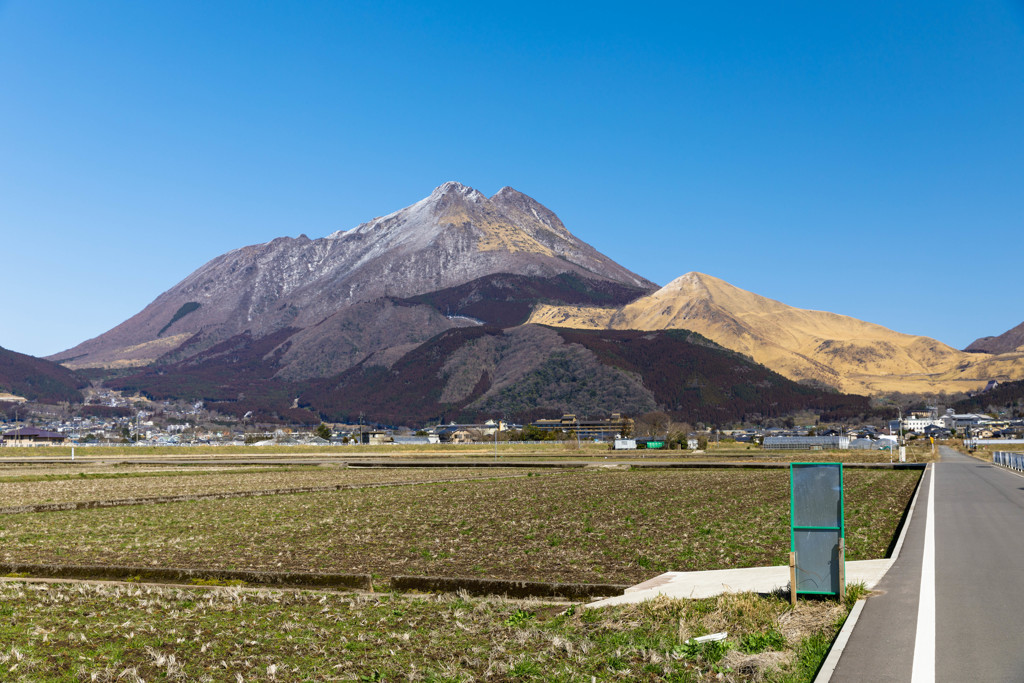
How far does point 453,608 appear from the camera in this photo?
45.3ft

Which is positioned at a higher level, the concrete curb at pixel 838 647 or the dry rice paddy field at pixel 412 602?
the concrete curb at pixel 838 647

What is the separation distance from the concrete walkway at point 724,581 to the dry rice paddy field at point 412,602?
79cm

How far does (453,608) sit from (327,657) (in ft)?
10.8

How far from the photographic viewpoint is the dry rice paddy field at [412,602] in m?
10.3

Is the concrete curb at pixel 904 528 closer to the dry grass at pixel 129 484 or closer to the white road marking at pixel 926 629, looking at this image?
the white road marking at pixel 926 629

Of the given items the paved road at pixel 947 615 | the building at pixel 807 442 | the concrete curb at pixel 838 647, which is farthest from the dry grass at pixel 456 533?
the building at pixel 807 442

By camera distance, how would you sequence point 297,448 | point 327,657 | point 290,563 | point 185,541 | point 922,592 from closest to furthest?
point 327,657 → point 922,592 → point 290,563 → point 185,541 → point 297,448

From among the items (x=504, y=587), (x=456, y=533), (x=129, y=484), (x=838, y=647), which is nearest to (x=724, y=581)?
(x=504, y=587)

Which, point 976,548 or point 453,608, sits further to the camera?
point 976,548

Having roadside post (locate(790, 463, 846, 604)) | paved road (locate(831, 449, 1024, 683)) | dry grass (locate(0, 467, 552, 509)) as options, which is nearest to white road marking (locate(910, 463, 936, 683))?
paved road (locate(831, 449, 1024, 683))

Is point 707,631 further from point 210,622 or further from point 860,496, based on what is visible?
point 860,496

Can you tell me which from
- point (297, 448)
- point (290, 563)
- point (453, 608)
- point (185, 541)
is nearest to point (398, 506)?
point (185, 541)

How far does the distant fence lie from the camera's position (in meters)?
66.8

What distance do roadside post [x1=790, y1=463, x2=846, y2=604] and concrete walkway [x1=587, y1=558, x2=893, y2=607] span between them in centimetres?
70
